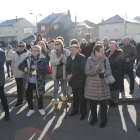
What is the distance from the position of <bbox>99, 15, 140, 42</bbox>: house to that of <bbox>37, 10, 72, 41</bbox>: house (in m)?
11.6

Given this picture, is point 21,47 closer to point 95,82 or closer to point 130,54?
point 95,82

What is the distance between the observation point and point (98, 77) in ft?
13.7

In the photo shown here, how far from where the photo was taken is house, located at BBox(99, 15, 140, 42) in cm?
4112

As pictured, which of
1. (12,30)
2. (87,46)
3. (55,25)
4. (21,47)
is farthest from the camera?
(12,30)

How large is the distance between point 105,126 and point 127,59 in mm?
2813

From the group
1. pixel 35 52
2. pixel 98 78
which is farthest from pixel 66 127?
pixel 35 52

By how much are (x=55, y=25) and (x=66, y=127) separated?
47963 mm

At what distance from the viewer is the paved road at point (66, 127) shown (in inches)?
149

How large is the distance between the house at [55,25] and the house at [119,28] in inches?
457

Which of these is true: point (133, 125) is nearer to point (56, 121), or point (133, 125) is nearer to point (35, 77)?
point (56, 121)

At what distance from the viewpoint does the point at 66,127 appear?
4246mm

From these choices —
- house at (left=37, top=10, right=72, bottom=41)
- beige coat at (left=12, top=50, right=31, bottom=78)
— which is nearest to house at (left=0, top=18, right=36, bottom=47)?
house at (left=37, top=10, right=72, bottom=41)

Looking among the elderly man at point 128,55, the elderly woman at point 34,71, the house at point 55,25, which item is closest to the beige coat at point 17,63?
the elderly woman at point 34,71

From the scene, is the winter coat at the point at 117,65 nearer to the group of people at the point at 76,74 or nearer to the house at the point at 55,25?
the group of people at the point at 76,74
